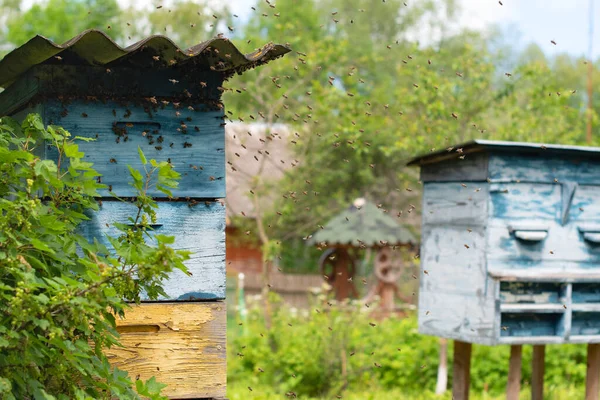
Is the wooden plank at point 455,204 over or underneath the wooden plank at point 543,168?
underneath

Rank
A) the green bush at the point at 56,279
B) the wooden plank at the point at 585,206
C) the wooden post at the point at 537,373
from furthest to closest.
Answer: the wooden post at the point at 537,373
the wooden plank at the point at 585,206
the green bush at the point at 56,279

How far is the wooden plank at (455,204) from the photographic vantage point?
17.3 ft

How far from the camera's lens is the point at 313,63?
11953 millimetres

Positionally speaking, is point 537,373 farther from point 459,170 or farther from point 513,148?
point 513,148

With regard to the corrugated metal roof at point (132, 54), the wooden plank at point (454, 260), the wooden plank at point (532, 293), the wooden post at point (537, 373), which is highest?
the corrugated metal roof at point (132, 54)

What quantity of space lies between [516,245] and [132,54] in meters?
3.03

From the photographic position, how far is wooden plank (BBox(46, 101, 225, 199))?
130 inches

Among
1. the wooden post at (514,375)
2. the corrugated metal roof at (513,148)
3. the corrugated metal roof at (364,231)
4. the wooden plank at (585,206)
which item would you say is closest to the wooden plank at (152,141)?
the corrugated metal roof at (513,148)

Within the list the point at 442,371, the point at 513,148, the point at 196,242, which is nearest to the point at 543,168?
the point at 513,148

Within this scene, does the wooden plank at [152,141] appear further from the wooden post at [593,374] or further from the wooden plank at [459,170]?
the wooden post at [593,374]

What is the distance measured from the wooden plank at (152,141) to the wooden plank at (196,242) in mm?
58

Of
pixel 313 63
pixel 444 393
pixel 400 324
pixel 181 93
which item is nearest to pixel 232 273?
pixel 313 63

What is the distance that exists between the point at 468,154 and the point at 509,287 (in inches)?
35.8

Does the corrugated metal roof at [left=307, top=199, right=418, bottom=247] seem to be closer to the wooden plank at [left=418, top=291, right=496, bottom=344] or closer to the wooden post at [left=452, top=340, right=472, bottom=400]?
the wooden post at [left=452, top=340, right=472, bottom=400]
